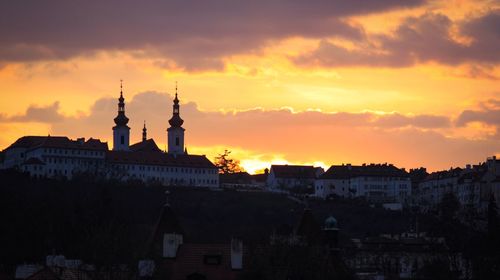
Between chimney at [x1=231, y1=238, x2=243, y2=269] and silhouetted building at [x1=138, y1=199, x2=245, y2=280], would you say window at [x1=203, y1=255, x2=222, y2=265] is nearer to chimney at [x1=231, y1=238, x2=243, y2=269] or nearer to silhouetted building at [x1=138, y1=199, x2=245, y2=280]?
silhouetted building at [x1=138, y1=199, x2=245, y2=280]

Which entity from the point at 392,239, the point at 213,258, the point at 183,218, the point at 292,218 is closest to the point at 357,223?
the point at 292,218

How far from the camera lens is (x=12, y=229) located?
115 metres

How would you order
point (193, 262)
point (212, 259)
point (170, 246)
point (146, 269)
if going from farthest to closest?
point (170, 246), point (146, 269), point (193, 262), point (212, 259)

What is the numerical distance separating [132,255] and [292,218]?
338 ft

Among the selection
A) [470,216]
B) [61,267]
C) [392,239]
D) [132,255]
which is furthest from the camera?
[470,216]

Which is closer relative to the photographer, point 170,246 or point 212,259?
point 212,259

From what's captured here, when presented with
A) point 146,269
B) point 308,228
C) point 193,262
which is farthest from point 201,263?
→ point 308,228

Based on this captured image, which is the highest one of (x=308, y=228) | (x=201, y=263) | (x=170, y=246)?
(x=308, y=228)

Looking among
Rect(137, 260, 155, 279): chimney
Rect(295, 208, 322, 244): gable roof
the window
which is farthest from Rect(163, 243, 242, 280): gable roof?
Rect(295, 208, 322, 244): gable roof

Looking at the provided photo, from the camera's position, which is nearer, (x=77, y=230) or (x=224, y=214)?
(x=77, y=230)

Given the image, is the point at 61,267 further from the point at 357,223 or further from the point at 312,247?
the point at 357,223

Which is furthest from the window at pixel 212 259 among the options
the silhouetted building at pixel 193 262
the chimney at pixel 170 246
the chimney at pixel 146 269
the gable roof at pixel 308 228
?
the gable roof at pixel 308 228

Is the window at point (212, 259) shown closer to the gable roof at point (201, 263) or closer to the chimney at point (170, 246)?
the gable roof at point (201, 263)

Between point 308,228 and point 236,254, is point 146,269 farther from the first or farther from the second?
point 308,228
